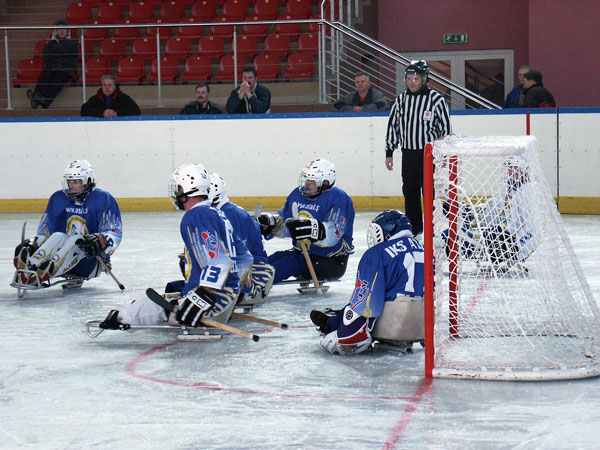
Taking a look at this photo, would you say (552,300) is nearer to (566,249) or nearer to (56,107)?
(566,249)

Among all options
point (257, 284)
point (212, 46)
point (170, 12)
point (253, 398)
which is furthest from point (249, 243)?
point (170, 12)

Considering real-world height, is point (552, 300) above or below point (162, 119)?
below

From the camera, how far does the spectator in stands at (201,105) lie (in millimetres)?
12188

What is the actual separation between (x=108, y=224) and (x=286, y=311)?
5.44 feet

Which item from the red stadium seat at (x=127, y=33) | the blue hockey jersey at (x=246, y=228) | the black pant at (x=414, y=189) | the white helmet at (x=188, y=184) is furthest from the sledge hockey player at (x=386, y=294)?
the red stadium seat at (x=127, y=33)

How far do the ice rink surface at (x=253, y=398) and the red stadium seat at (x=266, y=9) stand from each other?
379 inches

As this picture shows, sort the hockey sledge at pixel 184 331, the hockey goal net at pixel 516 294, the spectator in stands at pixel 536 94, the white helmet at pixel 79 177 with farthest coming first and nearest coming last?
1. the spectator in stands at pixel 536 94
2. the white helmet at pixel 79 177
3. the hockey sledge at pixel 184 331
4. the hockey goal net at pixel 516 294

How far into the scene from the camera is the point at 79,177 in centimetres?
705

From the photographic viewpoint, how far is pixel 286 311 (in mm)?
6145

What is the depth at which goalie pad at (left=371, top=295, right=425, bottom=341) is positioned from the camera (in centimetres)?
476

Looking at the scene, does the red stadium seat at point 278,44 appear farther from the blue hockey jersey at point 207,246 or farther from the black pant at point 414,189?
the blue hockey jersey at point 207,246

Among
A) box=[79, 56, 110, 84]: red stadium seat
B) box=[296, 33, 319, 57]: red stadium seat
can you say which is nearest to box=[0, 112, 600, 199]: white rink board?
box=[79, 56, 110, 84]: red stadium seat

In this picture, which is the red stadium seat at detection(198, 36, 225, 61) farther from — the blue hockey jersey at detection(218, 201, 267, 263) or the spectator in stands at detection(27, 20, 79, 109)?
the blue hockey jersey at detection(218, 201, 267, 263)

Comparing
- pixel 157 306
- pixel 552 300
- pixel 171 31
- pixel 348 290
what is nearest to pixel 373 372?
pixel 552 300
